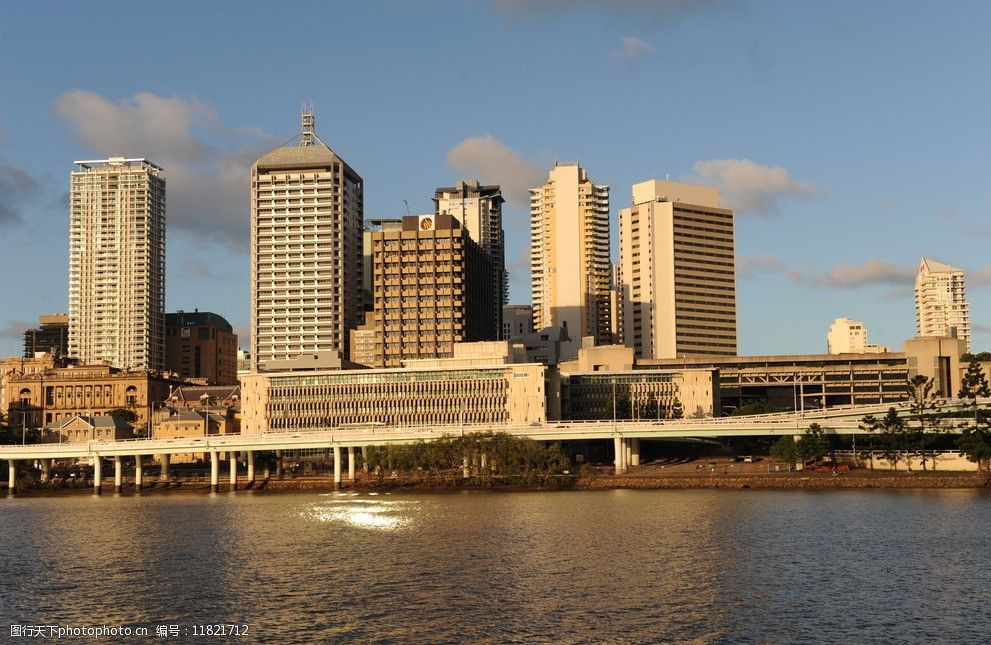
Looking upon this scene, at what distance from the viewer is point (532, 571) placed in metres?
94.1

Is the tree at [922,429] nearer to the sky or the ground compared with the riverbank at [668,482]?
nearer to the sky

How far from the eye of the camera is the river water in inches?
2955

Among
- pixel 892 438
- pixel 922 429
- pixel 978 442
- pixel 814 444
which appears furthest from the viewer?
pixel 922 429

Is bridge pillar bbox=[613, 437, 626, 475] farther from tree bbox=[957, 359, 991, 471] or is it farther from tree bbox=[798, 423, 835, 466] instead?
tree bbox=[957, 359, 991, 471]

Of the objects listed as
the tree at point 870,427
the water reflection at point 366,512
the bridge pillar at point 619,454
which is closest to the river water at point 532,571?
the water reflection at point 366,512

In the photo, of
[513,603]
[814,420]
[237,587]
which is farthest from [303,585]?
[814,420]

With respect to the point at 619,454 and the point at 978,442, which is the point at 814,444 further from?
the point at 619,454

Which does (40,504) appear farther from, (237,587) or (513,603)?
(513,603)

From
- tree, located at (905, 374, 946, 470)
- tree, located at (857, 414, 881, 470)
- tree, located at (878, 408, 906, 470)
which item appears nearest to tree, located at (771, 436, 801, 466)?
tree, located at (857, 414, 881, 470)

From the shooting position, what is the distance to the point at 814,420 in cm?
19050

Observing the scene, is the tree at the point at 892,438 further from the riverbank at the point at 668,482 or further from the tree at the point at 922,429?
the riverbank at the point at 668,482

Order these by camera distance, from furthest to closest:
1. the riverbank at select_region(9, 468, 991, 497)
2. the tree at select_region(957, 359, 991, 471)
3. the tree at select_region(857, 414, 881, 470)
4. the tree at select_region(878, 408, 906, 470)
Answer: the tree at select_region(857, 414, 881, 470), the tree at select_region(878, 408, 906, 470), the tree at select_region(957, 359, 991, 471), the riverbank at select_region(9, 468, 991, 497)

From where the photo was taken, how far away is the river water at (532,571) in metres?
75.1

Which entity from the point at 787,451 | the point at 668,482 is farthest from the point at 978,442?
the point at 668,482
